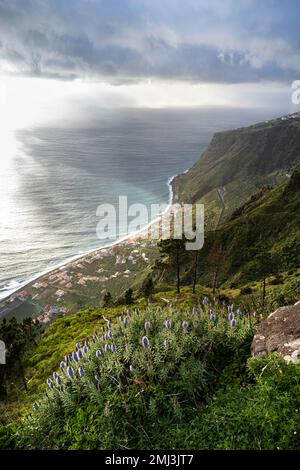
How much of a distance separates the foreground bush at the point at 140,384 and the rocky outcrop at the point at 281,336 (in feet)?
1.61

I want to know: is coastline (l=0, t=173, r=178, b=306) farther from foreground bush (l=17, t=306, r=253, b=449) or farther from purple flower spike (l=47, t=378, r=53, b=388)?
foreground bush (l=17, t=306, r=253, b=449)

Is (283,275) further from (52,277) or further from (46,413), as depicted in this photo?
(52,277)

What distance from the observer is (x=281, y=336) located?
342 inches

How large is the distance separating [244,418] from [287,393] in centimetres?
93

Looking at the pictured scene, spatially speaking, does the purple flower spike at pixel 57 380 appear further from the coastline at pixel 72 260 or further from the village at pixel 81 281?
the coastline at pixel 72 260

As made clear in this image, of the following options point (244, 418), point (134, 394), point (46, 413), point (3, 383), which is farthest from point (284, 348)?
point (3, 383)

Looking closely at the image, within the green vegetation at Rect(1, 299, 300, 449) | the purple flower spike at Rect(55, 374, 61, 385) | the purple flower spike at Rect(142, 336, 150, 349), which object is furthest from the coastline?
the purple flower spike at Rect(142, 336, 150, 349)

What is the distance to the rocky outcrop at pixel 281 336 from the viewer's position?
8139mm

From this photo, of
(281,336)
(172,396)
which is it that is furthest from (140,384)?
(281,336)

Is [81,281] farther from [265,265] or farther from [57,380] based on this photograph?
[57,380]

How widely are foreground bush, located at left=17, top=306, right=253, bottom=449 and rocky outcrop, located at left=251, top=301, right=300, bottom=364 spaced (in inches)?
19.3

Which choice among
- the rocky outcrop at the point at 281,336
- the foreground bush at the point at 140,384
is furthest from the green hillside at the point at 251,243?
the foreground bush at the point at 140,384

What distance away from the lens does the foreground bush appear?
768cm
